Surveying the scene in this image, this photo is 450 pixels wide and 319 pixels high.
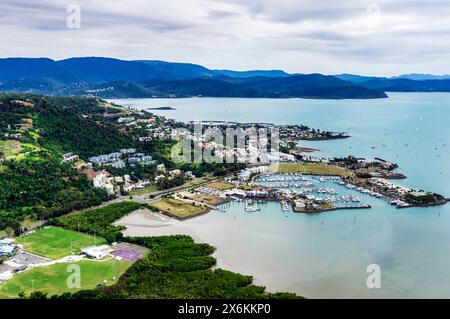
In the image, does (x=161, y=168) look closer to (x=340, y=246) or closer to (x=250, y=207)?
(x=250, y=207)

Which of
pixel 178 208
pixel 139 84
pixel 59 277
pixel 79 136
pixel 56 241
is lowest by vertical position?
pixel 59 277

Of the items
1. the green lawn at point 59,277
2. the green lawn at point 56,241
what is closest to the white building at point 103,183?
the green lawn at point 56,241

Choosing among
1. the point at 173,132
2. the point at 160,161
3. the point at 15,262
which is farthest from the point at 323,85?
the point at 15,262

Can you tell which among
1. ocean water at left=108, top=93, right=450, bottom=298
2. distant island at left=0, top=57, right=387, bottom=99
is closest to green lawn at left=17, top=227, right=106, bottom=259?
ocean water at left=108, top=93, right=450, bottom=298

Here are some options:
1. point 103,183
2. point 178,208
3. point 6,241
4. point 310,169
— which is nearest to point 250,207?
point 178,208

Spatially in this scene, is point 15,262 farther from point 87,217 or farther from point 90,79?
point 90,79

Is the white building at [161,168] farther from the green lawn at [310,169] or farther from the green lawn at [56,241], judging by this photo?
the green lawn at [56,241]
